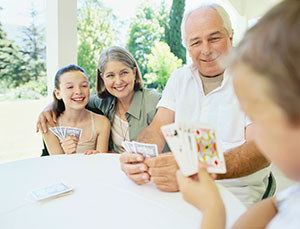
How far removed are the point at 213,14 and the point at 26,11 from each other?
23.8ft

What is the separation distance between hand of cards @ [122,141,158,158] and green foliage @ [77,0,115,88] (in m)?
7.86

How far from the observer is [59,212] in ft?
3.66

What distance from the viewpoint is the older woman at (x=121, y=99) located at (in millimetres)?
2477

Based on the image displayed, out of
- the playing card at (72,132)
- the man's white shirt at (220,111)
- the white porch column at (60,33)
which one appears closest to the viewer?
the man's white shirt at (220,111)

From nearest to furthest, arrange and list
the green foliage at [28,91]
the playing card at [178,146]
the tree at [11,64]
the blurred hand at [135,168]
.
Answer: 1. the playing card at [178,146]
2. the blurred hand at [135,168]
3. the tree at [11,64]
4. the green foliage at [28,91]

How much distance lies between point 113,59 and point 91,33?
7157 millimetres

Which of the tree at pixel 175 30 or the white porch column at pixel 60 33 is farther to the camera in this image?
the tree at pixel 175 30

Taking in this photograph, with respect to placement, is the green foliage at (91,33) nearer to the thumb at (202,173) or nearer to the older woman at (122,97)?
the older woman at (122,97)

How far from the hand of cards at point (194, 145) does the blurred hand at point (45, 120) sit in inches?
65.6

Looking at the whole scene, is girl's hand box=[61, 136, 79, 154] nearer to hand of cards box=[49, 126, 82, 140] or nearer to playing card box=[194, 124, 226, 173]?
hand of cards box=[49, 126, 82, 140]

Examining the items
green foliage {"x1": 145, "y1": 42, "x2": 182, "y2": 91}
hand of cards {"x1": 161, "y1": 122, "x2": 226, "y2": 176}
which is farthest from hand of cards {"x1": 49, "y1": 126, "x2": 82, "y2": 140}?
green foliage {"x1": 145, "y1": 42, "x2": 182, "y2": 91}

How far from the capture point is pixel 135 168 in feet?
4.51

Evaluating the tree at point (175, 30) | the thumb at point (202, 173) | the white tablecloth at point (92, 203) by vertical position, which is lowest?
the white tablecloth at point (92, 203)

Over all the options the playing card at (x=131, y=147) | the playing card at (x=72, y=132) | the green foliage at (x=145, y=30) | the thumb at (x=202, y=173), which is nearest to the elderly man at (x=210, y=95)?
the playing card at (x=72, y=132)
